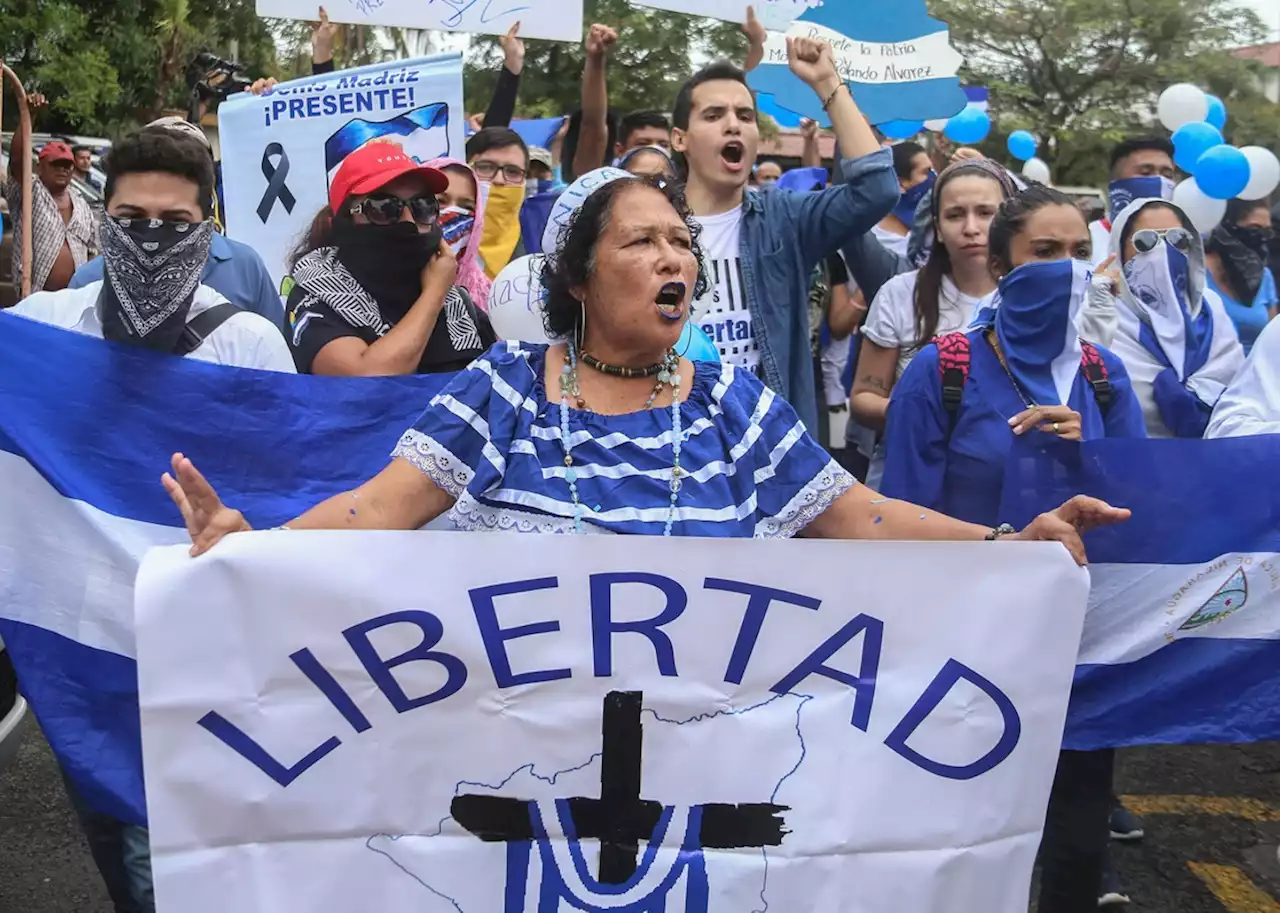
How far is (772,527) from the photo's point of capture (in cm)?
262

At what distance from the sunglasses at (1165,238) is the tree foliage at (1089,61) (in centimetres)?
2895

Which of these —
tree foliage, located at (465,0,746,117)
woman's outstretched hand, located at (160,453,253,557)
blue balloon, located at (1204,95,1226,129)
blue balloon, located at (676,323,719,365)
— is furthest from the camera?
tree foliage, located at (465,0,746,117)

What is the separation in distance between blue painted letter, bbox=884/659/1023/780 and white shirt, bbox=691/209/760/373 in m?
1.50

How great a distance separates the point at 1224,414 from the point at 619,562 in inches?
72.9

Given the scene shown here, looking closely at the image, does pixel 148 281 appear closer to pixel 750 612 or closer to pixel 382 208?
pixel 382 208

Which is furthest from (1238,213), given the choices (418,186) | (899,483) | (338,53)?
(338,53)

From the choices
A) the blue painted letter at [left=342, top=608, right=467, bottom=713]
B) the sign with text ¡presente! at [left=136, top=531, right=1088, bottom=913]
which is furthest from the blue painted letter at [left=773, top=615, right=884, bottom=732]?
the blue painted letter at [left=342, top=608, right=467, bottom=713]

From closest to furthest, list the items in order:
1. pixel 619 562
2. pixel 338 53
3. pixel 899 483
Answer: pixel 619 562 → pixel 899 483 → pixel 338 53

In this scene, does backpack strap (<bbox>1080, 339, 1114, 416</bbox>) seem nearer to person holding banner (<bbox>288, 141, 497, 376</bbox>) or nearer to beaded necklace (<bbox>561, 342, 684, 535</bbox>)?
beaded necklace (<bbox>561, 342, 684, 535</bbox>)

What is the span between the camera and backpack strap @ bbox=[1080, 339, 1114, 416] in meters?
3.43

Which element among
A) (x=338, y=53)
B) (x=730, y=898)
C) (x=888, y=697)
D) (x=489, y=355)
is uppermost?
→ (x=338, y=53)

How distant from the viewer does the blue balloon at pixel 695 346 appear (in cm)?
326

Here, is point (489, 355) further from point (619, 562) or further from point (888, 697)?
point (888, 697)

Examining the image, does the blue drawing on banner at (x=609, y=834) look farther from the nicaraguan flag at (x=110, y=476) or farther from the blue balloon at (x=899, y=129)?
the blue balloon at (x=899, y=129)
